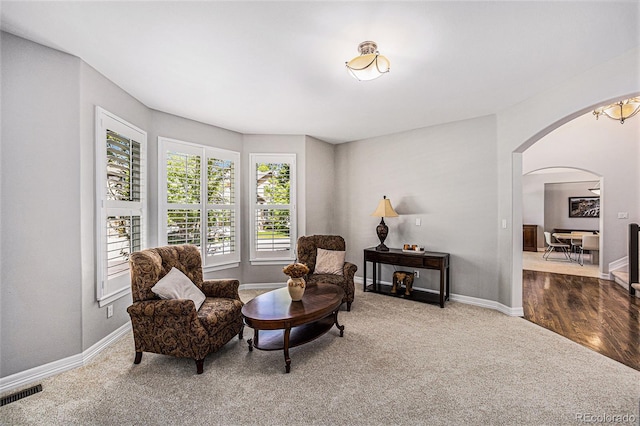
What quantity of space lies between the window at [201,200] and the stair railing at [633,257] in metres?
6.59

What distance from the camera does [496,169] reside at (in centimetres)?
404

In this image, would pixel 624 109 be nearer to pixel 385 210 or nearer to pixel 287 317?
pixel 385 210

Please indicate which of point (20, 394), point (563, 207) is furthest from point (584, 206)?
point (20, 394)

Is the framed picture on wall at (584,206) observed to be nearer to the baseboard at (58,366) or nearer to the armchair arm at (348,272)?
the armchair arm at (348,272)

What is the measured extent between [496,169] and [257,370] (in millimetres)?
3938

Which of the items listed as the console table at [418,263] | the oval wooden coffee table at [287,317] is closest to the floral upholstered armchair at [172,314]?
the oval wooden coffee table at [287,317]

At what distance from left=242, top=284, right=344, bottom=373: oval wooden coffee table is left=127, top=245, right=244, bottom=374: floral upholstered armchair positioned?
0.84ft

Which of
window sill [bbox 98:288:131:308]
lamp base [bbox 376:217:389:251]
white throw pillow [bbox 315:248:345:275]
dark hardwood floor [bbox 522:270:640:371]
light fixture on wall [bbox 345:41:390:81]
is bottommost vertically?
dark hardwood floor [bbox 522:270:640:371]

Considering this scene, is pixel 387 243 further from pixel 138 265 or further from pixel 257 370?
pixel 138 265

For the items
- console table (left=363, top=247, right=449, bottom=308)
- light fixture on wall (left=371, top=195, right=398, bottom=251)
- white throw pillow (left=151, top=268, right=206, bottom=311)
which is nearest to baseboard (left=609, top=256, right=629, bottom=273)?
console table (left=363, top=247, right=449, bottom=308)

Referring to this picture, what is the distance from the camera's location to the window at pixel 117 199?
2830mm

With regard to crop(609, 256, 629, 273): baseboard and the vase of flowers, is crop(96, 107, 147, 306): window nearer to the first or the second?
the vase of flowers

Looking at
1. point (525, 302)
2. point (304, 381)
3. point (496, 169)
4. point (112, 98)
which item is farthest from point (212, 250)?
point (525, 302)

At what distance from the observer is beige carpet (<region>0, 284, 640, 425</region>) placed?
1940 mm
